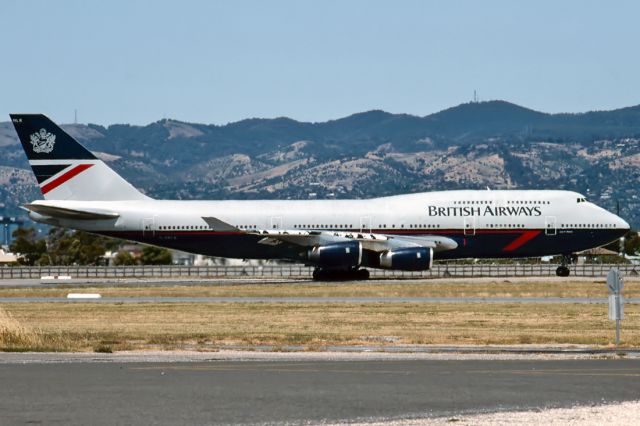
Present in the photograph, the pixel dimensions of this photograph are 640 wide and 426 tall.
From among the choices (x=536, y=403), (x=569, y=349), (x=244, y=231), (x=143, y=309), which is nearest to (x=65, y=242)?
(x=244, y=231)

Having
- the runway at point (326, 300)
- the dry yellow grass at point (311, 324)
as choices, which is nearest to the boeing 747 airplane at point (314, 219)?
the runway at point (326, 300)

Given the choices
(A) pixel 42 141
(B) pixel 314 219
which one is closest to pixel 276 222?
(B) pixel 314 219

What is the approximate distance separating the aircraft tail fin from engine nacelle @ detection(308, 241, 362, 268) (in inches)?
507

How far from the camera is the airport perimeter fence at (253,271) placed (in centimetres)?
8169

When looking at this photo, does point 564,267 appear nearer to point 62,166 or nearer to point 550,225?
point 550,225

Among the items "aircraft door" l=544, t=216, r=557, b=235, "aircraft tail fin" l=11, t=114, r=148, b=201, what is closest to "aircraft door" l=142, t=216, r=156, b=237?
"aircraft tail fin" l=11, t=114, r=148, b=201

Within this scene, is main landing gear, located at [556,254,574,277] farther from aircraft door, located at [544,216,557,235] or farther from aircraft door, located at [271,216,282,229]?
aircraft door, located at [271,216,282,229]

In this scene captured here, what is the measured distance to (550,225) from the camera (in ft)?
240

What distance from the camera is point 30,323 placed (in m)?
41.1

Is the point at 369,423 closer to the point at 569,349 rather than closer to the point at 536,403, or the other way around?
the point at 536,403

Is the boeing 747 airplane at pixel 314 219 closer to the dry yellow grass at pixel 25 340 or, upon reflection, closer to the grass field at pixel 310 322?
the grass field at pixel 310 322

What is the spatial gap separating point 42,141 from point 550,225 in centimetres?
2893

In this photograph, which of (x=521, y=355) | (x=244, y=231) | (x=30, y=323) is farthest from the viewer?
(x=244, y=231)

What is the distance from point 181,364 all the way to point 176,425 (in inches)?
352
